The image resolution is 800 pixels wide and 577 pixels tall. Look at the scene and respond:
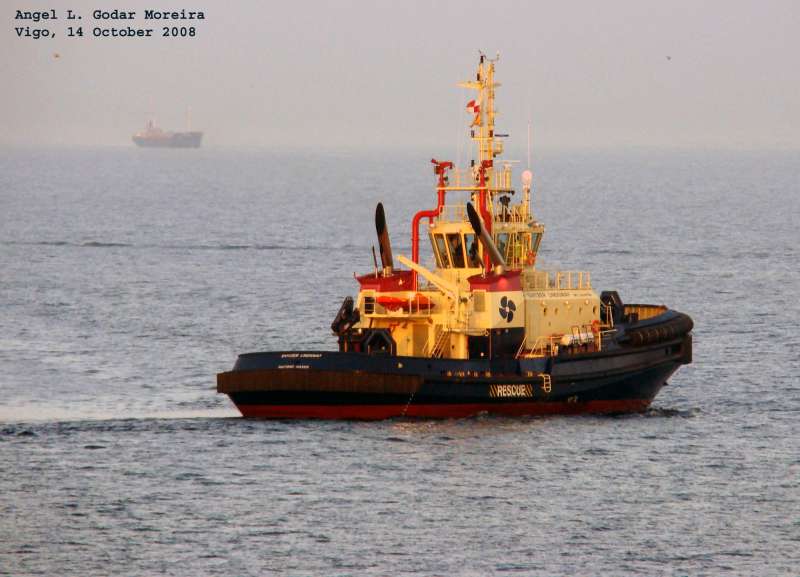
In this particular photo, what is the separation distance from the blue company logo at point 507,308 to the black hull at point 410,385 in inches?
54.2

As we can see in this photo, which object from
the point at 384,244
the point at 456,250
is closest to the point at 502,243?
the point at 456,250

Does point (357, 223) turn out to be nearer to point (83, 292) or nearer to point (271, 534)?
point (83, 292)

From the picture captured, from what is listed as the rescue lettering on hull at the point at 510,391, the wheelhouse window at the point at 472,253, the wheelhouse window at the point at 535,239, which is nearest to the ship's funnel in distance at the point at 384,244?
the wheelhouse window at the point at 472,253

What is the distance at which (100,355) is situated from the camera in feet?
206

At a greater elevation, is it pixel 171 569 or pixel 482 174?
pixel 482 174

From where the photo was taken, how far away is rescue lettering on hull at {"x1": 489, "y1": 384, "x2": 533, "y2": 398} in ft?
168

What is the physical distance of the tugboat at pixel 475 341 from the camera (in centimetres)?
5025

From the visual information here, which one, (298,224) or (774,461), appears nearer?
(774,461)

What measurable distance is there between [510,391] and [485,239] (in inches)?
172

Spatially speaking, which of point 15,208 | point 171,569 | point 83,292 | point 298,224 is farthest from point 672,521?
point 15,208

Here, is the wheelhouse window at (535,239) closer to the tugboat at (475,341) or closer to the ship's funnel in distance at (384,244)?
the tugboat at (475,341)

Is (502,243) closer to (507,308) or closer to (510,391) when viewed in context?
(507,308)

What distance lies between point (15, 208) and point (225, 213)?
65.6ft

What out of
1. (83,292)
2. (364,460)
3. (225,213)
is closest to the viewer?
(364,460)
